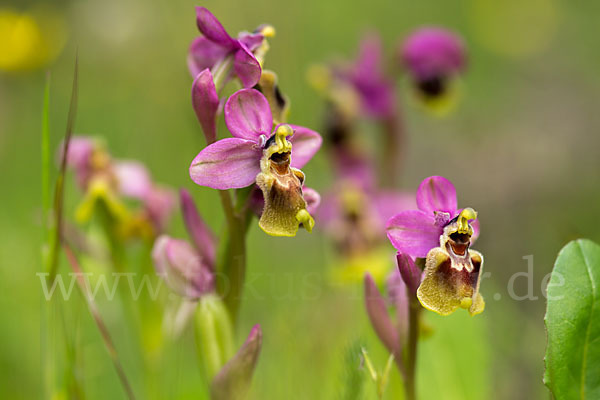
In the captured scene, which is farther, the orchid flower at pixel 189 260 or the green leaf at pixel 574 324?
the orchid flower at pixel 189 260

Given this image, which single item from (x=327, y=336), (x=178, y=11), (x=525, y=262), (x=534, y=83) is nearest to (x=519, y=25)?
(x=534, y=83)

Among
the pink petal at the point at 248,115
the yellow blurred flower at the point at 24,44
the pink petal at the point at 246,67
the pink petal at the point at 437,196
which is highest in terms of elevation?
the yellow blurred flower at the point at 24,44

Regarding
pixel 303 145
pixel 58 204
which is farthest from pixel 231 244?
pixel 58 204

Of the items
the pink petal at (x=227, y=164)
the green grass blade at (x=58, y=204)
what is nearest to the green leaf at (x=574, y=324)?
the pink petal at (x=227, y=164)

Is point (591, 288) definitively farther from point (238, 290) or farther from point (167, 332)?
point (167, 332)

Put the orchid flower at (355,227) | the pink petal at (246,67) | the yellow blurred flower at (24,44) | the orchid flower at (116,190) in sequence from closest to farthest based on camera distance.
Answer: the pink petal at (246,67) < the orchid flower at (116,190) < the orchid flower at (355,227) < the yellow blurred flower at (24,44)

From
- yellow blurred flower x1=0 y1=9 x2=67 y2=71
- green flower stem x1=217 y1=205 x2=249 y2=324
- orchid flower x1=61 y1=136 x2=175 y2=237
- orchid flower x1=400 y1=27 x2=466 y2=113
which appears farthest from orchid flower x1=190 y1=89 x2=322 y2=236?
yellow blurred flower x1=0 y1=9 x2=67 y2=71

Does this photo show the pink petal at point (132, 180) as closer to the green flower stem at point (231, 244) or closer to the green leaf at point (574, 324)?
the green flower stem at point (231, 244)
